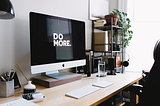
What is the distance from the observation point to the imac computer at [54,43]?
4.13 ft

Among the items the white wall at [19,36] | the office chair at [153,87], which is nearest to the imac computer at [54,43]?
the white wall at [19,36]

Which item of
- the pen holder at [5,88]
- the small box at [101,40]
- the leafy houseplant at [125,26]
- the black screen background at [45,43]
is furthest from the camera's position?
the leafy houseplant at [125,26]

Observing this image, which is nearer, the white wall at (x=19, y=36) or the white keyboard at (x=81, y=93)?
the white keyboard at (x=81, y=93)

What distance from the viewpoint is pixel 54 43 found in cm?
142

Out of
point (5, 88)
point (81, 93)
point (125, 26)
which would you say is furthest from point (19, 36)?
point (125, 26)

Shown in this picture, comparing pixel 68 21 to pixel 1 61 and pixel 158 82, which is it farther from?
pixel 158 82

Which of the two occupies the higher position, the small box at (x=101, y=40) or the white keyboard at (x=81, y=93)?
the small box at (x=101, y=40)

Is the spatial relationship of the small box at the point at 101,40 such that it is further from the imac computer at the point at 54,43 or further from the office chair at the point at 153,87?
the office chair at the point at 153,87

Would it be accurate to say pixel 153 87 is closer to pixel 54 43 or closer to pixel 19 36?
pixel 54 43

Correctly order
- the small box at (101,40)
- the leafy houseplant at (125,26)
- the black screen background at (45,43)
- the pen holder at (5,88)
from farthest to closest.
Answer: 1. the leafy houseplant at (125,26)
2. the small box at (101,40)
3. the black screen background at (45,43)
4. the pen holder at (5,88)

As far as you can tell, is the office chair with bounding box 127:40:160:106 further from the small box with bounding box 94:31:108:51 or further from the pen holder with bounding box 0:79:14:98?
the small box with bounding box 94:31:108:51

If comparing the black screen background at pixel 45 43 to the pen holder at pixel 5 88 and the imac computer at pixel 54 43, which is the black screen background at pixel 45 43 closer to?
the imac computer at pixel 54 43

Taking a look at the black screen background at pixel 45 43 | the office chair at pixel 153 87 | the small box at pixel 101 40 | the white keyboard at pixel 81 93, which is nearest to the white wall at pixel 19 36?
the black screen background at pixel 45 43

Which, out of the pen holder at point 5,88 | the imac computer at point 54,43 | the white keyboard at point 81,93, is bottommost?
the white keyboard at point 81,93
